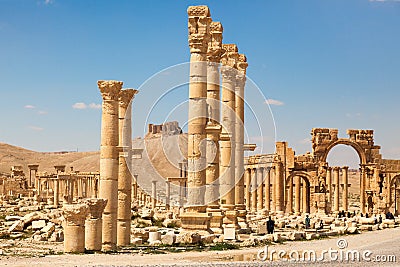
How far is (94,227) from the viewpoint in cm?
1894

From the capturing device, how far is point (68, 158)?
14988 centimetres

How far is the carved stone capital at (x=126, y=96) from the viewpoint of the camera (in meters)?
23.2

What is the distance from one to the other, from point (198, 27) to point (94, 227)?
7.56 m

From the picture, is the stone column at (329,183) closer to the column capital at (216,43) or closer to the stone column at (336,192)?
the stone column at (336,192)

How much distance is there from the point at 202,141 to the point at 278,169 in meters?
25.8

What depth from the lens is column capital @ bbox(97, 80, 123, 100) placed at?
845 inches

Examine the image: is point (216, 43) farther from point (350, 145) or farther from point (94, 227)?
point (350, 145)

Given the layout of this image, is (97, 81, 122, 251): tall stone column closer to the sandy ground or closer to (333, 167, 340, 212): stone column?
the sandy ground

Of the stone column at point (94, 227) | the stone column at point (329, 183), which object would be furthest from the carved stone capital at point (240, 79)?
the stone column at point (329, 183)

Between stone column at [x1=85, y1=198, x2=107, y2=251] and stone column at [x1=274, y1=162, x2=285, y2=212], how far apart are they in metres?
28.9

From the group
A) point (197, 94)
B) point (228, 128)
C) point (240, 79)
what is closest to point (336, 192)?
point (240, 79)

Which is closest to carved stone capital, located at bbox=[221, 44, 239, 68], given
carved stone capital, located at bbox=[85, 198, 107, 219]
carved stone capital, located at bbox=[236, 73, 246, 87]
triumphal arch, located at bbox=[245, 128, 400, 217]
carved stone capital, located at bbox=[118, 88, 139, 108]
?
carved stone capital, located at bbox=[236, 73, 246, 87]

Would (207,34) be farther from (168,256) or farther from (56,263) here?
(56,263)

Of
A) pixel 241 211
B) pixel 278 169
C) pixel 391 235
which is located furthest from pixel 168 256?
pixel 278 169
